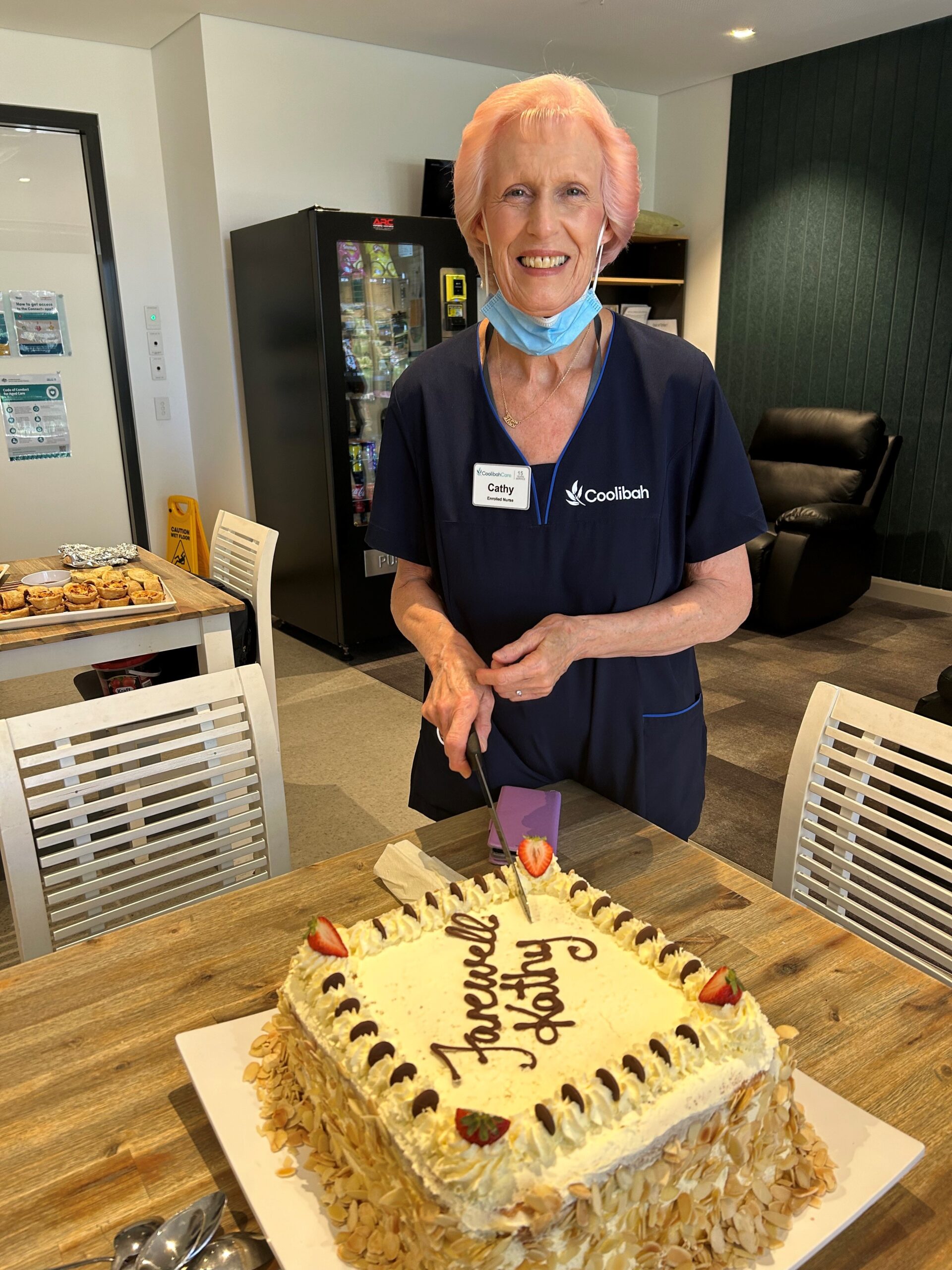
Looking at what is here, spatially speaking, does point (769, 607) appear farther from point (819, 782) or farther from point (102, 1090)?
point (102, 1090)

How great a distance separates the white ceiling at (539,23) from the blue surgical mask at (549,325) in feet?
12.1

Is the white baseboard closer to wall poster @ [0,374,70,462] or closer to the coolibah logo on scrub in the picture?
the coolibah logo on scrub

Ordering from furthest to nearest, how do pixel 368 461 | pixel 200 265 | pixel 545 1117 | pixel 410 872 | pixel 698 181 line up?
pixel 698 181 < pixel 200 265 < pixel 368 461 < pixel 410 872 < pixel 545 1117

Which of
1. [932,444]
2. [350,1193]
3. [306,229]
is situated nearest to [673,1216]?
[350,1193]

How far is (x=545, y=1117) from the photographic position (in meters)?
0.66

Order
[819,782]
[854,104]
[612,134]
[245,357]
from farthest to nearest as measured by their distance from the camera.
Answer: [854,104], [245,357], [819,782], [612,134]

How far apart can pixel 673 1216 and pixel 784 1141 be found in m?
0.12

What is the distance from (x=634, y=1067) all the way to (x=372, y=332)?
412 cm

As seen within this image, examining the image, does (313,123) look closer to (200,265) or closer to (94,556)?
(200,265)

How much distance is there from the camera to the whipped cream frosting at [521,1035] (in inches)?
25.5

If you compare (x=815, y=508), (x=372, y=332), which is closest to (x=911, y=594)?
(x=815, y=508)

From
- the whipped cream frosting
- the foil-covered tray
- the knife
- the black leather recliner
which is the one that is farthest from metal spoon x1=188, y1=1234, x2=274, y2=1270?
the black leather recliner

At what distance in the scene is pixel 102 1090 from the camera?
85 centimetres

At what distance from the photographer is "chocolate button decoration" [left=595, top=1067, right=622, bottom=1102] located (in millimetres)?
686
